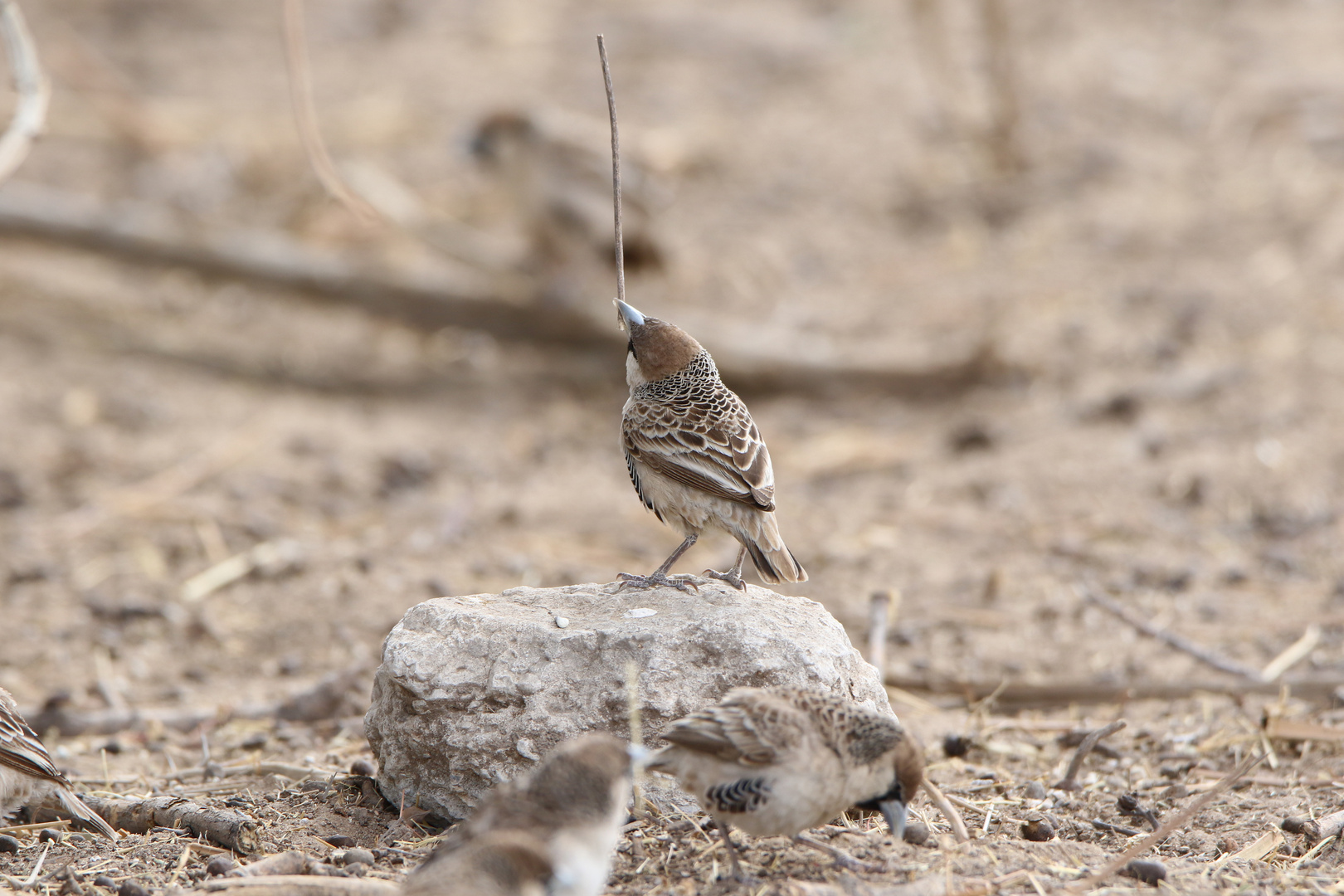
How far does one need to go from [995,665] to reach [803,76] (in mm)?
10252

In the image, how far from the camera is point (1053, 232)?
12000 millimetres

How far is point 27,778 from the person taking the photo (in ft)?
14.2

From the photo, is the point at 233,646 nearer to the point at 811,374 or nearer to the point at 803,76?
the point at 811,374

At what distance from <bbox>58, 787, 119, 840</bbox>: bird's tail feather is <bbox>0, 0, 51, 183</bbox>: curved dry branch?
249cm

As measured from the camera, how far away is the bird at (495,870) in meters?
2.95

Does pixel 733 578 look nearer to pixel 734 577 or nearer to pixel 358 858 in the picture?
pixel 734 577

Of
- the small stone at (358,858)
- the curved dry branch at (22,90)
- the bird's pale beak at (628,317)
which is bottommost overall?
the small stone at (358,858)

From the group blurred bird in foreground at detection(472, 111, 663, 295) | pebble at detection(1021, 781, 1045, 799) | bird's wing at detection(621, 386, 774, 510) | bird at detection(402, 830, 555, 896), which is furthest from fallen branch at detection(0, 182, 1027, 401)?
bird at detection(402, 830, 555, 896)

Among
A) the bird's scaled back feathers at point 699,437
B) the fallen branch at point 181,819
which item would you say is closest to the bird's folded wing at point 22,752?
the fallen branch at point 181,819

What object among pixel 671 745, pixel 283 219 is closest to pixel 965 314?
pixel 283 219

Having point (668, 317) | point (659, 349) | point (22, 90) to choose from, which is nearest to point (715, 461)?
point (659, 349)

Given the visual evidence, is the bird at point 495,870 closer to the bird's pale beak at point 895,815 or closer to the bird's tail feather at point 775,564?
the bird's pale beak at point 895,815

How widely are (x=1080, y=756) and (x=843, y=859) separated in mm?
1346

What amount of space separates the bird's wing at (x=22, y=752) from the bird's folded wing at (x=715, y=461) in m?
2.18
